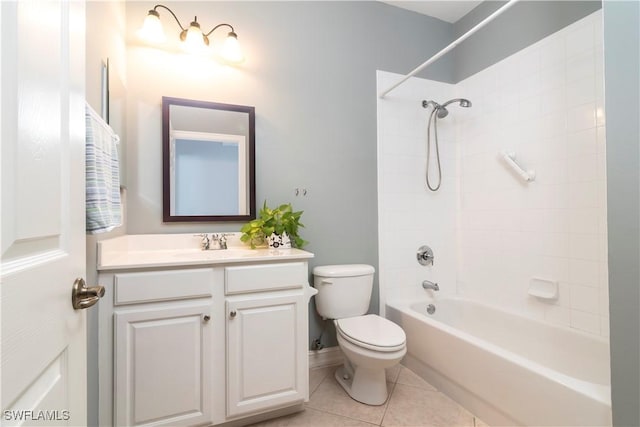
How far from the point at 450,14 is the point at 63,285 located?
3039 mm

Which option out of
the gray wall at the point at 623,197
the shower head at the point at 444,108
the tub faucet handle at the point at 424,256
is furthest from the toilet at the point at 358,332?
the shower head at the point at 444,108

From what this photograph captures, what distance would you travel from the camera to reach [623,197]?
89 centimetres

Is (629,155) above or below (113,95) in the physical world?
below

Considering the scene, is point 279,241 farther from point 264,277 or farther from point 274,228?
point 264,277

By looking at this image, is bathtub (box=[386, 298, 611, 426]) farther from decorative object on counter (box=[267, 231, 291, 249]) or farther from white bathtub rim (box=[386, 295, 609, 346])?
decorative object on counter (box=[267, 231, 291, 249])

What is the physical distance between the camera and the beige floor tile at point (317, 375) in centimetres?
184

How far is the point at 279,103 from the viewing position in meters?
1.97

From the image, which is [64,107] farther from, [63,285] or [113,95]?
[113,95]

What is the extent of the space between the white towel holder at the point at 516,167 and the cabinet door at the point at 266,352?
1.69m

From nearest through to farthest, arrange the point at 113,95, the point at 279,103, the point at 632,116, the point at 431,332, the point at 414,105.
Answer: the point at 632,116 < the point at 113,95 < the point at 431,332 < the point at 279,103 < the point at 414,105

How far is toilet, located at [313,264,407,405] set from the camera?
Answer: 1538mm

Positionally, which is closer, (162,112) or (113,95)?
(113,95)

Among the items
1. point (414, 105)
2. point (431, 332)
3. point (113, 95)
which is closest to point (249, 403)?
point (431, 332)

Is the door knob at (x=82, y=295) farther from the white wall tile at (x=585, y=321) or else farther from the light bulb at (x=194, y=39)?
the white wall tile at (x=585, y=321)
